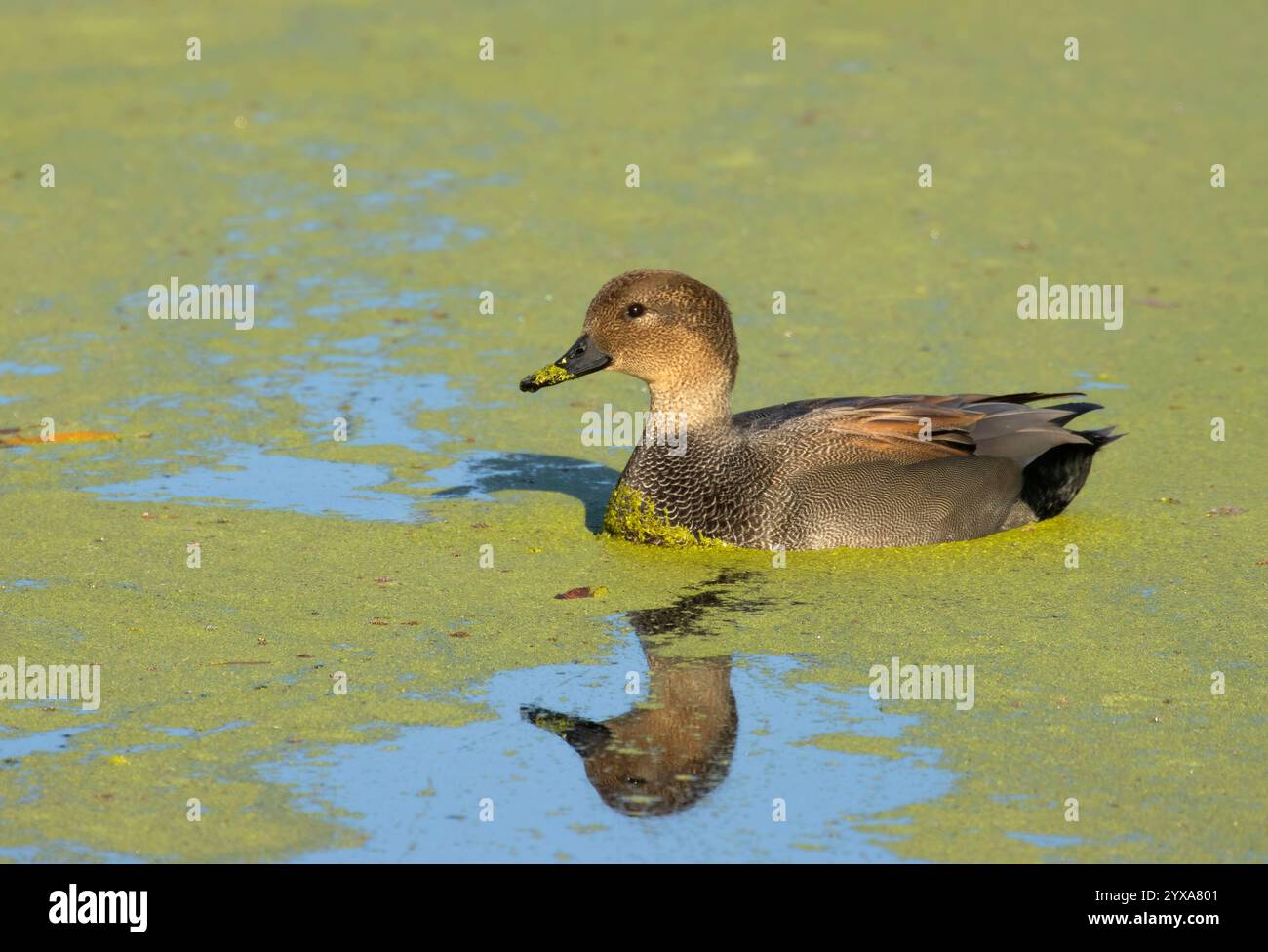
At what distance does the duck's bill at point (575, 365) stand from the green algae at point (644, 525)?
43 cm

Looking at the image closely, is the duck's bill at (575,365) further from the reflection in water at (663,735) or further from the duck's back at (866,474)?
the reflection in water at (663,735)

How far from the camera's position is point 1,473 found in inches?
305

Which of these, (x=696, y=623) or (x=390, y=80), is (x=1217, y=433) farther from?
(x=390, y=80)

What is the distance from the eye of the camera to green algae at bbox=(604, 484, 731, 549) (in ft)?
23.2

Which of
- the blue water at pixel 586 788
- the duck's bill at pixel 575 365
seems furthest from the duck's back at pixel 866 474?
the blue water at pixel 586 788

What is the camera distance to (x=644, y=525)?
711 cm

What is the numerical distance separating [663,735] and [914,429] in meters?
2.04

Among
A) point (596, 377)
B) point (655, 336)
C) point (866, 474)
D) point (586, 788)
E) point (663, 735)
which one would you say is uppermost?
point (596, 377)

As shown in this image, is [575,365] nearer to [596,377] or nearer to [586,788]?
[596,377]

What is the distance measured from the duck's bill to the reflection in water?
4.18 ft

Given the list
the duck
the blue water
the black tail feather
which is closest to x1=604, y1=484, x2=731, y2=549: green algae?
the duck

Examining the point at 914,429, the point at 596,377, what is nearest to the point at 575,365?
the point at 914,429

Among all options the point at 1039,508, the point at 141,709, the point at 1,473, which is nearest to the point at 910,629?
the point at 1039,508

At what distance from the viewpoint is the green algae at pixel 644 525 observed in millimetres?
7066
